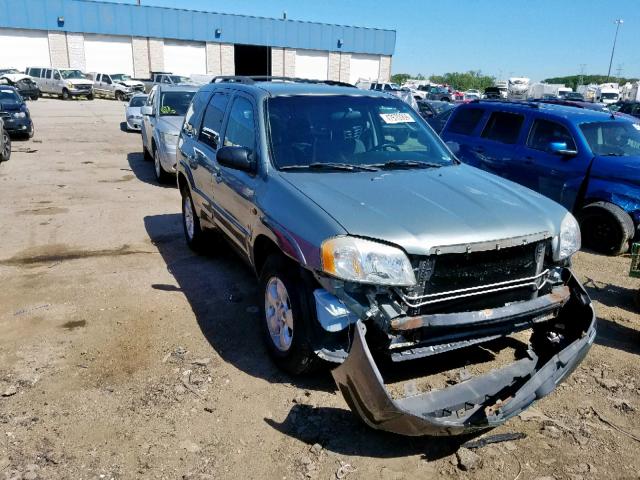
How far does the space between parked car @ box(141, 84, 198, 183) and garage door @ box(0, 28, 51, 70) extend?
126ft

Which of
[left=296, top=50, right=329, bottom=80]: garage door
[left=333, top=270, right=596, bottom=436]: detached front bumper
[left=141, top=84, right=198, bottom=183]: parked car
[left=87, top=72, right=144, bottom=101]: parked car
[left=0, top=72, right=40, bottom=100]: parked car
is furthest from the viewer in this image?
[left=296, top=50, right=329, bottom=80]: garage door

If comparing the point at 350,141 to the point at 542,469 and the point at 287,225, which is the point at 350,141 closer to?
the point at 287,225

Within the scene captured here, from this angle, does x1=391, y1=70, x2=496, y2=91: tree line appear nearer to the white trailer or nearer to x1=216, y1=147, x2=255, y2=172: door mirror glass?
the white trailer

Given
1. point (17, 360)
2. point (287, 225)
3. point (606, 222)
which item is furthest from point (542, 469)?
point (606, 222)

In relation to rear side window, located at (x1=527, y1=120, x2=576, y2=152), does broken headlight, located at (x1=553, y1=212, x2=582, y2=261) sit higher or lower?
lower

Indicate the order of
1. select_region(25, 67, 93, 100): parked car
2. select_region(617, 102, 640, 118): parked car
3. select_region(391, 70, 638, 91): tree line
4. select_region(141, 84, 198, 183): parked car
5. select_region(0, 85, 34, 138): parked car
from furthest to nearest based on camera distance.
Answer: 1. select_region(391, 70, 638, 91): tree line
2. select_region(25, 67, 93, 100): parked car
3. select_region(617, 102, 640, 118): parked car
4. select_region(0, 85, 34, 138): parked car
5. select_region(141, 84, 198, 183): parked car

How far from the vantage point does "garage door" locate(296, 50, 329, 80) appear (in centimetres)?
5119

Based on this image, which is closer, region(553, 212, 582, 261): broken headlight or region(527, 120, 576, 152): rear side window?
region(553, 212, 582, 261): broken headlight

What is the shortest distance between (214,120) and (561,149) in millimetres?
4513

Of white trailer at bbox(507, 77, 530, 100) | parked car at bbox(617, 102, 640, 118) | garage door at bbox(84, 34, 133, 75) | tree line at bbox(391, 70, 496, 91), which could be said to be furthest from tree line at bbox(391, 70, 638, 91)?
parked car at bbox(617, 102, 640, 118)

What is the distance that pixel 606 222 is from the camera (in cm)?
674

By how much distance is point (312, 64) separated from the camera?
170ft

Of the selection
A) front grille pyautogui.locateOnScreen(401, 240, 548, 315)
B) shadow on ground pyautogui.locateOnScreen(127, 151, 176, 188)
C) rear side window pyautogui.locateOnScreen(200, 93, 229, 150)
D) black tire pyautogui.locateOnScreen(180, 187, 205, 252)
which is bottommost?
shadow on ground pyautogui.locateOnScreen(127, 151, 176, 188)

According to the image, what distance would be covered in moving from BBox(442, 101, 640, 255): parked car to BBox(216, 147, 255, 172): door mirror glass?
4666 millimetres
